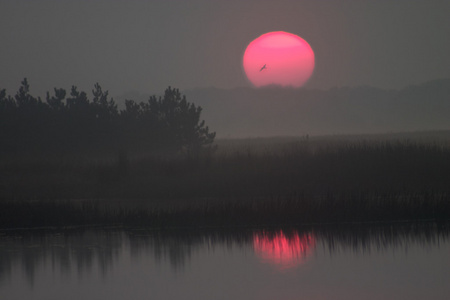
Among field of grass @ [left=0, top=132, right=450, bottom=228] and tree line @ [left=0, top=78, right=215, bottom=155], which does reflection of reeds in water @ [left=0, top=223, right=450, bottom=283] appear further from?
tree line @ [left=0, top=78, right=215, bottom=155]

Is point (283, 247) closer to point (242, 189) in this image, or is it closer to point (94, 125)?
point (242, 189)

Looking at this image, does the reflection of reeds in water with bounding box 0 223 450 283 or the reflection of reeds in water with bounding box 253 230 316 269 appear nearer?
the reflection of reeds in water with bounding box 253 230 316 269

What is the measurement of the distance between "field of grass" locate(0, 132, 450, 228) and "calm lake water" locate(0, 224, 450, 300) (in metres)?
0.85

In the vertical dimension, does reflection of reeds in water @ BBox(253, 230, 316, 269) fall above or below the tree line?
below

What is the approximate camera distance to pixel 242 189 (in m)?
29.6

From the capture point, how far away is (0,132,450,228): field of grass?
20516 millimetres

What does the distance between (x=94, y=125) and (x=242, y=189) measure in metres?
25.2

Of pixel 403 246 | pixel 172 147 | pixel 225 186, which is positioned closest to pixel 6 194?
pixel 225 186

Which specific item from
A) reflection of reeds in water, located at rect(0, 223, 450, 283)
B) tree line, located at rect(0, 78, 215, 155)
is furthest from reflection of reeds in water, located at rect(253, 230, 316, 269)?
tree line, located at rect(0, 78, 215, 155)

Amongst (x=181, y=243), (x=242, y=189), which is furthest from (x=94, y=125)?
(x=181, y=243)

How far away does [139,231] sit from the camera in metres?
20.0

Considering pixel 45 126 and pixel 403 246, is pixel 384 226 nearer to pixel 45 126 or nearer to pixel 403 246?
pixel 403 246

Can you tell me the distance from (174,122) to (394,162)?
26745 mm

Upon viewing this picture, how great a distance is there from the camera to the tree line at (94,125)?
1949 inches
